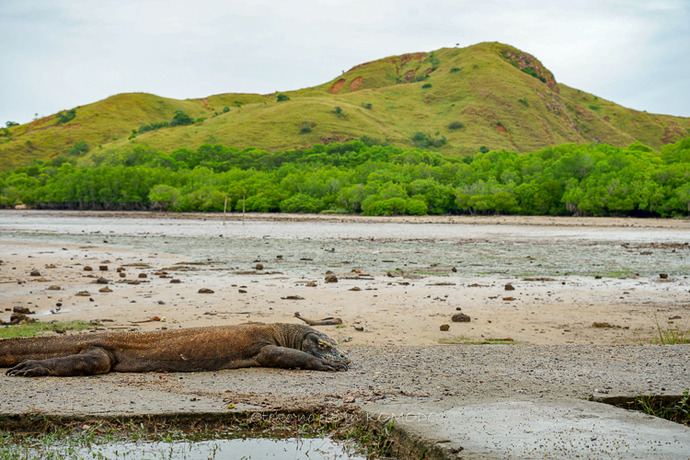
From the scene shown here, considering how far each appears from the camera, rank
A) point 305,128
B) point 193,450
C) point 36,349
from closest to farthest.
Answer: point 193,450 → point 36,349 → point 305,128

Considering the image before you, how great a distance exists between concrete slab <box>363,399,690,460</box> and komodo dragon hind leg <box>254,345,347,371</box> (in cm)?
173

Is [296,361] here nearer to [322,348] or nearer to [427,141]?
[322,348]

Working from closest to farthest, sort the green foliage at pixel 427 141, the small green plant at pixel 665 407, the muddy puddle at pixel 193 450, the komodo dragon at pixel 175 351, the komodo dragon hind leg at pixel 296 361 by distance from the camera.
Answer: the muddy puddle at pixel 193 450
the small green plant at pixel 665 407
the komodo dragon at pixel 175 351
the komodo dragon hind leg at pixel 296 361
the green foliage at pixel 427 141

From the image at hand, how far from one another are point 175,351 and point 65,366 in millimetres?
1314

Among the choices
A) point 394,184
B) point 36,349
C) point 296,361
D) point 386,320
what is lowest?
point 386,320

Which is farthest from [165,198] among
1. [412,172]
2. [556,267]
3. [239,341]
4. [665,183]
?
[239,341]

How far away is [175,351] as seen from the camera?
771 cm

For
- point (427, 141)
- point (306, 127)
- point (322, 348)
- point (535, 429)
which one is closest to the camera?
point (535, 429)

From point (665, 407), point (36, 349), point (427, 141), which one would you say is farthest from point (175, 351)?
point (427, 141)

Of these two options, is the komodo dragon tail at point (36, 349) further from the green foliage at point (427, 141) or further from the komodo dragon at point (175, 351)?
the green foliage at point (427, 141)

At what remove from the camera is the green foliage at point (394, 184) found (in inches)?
3354

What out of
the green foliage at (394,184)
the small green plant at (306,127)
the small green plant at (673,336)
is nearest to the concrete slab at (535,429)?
the small green plant at (673,336)

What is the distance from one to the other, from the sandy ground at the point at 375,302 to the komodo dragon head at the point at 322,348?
7.31 ft

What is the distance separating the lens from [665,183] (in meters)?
83.1
